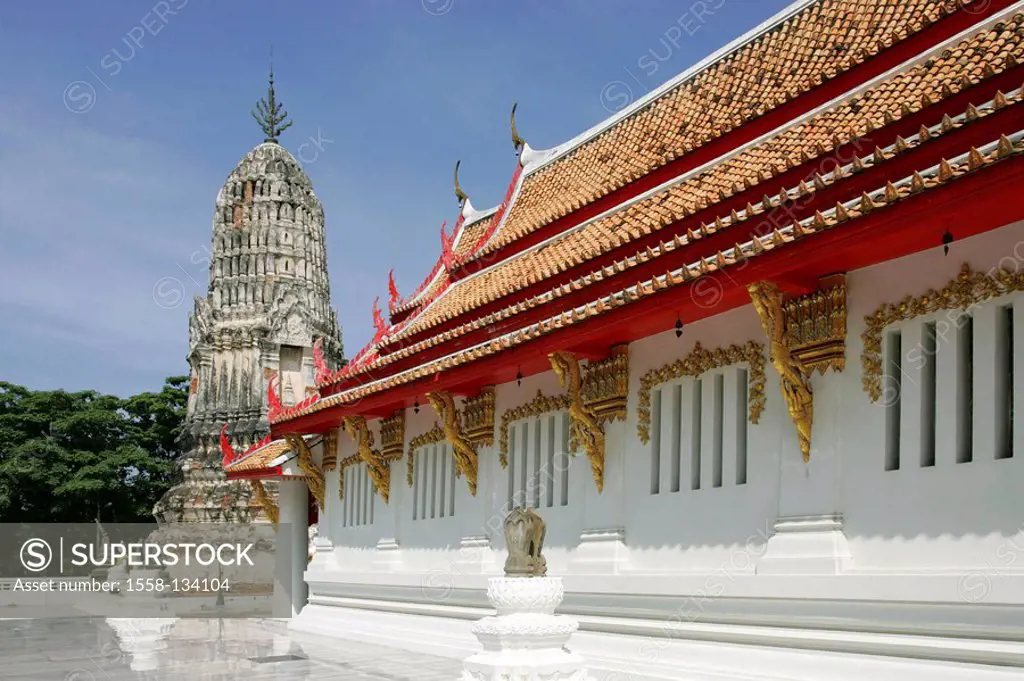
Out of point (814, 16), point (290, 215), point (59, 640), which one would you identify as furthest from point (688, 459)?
point (290, 215)

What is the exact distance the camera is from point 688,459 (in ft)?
37.2

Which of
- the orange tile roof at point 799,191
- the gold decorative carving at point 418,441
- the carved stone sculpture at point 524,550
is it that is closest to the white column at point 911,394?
the orange tile roof at point 799,191

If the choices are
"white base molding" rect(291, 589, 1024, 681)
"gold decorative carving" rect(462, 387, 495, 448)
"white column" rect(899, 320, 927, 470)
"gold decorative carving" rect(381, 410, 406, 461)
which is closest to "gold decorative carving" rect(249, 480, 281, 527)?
"gold decorative carving" rect(381, 410, 406, 461)

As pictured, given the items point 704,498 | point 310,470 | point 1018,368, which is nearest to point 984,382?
point 1018,368

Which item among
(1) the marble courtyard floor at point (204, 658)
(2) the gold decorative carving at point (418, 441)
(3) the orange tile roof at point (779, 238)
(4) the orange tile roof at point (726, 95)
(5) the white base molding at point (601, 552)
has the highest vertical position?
(4) the orange tile roof at point (726, 95)

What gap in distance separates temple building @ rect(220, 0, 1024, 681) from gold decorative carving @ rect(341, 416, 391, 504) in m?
0.91

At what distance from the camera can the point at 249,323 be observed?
5025cm

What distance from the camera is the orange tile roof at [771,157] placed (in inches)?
376

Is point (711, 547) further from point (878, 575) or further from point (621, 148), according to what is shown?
point (621, 148)

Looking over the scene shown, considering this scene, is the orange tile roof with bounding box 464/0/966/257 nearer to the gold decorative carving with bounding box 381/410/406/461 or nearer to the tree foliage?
the gold decorative carving with bounding box 381/410/406/461

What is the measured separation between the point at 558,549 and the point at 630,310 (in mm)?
3766

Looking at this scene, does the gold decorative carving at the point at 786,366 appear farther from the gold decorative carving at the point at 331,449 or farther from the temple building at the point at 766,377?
the gold decorative carving at the point at 331,449

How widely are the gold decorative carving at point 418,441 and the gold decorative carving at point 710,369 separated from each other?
17.3ft

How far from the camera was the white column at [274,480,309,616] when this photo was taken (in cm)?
2262
